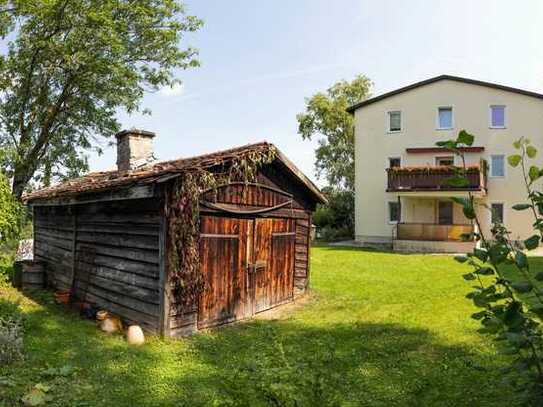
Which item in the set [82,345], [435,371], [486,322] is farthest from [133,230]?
[486,322]

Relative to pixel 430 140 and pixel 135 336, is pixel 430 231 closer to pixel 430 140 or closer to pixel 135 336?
pixel 430 140

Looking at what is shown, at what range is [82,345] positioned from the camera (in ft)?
24.9

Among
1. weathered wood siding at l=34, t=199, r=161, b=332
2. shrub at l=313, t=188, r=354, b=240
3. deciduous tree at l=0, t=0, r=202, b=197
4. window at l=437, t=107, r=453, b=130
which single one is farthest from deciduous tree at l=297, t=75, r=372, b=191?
weathered wood siding at l=34, t=199, r=161, b=332

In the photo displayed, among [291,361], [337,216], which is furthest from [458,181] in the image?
[337,216]

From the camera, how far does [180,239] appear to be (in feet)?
26.2

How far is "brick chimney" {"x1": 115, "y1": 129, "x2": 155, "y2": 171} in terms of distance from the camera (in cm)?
1192

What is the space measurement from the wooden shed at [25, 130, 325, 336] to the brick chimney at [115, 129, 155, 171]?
3cm

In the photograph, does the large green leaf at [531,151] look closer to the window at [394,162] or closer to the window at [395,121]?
the window at [394,162]

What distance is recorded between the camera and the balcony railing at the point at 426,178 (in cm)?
2259

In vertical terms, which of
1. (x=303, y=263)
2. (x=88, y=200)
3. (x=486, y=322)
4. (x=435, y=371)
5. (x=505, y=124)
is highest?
(x=505, y=124)

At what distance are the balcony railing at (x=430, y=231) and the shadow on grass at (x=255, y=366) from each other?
15307mm

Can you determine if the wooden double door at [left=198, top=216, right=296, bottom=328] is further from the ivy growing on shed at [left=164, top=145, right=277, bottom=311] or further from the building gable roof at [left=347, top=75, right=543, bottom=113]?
the building gable roof at [left=347, top=75, right=543, bottom=113]

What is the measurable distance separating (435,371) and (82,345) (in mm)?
5955

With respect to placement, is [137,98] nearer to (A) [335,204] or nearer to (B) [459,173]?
(A) [335,204]
